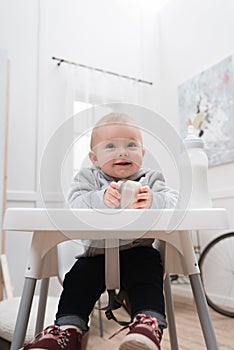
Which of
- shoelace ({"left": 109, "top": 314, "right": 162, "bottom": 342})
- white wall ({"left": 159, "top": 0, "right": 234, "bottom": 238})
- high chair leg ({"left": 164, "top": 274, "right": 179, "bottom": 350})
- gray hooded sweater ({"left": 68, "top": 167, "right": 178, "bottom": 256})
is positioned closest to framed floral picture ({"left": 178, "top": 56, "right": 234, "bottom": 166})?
white wall ({"left": 159, "top": 0, "right": 234, "bottom": 238})

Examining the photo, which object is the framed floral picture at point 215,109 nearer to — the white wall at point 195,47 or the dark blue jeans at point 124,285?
the white wall at point 195,47

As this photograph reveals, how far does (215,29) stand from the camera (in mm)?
2547

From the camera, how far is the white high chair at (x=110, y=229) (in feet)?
1.89

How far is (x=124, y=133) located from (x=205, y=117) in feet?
6.44

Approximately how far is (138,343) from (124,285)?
0.19 metres

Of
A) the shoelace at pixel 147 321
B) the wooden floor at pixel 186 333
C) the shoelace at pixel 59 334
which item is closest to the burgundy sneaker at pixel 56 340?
the shoelace at pixel 59 334

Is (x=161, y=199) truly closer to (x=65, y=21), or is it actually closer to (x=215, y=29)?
(x=215, y=29)

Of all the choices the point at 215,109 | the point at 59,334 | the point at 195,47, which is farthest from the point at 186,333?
the point at 195,47

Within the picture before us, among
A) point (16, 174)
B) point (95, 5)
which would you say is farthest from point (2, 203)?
point (95, 5)

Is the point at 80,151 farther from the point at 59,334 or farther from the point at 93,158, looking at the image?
the point at 59,334

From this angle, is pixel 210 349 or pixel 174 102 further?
pixel 174 102

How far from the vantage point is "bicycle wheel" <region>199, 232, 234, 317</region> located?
2.19 m

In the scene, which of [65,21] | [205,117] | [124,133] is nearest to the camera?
[124,133]

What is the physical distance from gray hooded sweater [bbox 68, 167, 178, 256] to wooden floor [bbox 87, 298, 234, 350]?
888 mm
